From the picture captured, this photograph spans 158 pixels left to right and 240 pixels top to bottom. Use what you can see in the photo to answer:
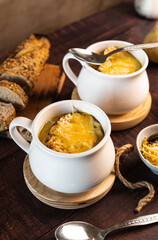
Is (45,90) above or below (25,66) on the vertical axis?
below

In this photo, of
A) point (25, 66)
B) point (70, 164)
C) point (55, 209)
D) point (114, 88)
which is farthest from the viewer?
point (25, 66)

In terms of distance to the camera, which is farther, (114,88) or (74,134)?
(114,88)

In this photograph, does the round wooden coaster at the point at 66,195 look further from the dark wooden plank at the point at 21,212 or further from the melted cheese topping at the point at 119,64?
the melted cheese topping at the point at 119,64

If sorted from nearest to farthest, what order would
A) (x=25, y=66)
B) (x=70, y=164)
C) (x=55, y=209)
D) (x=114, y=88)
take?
(x=70, y=164)
(x=55, y=209)
(x=114, y=88)
(x=25, y=66)

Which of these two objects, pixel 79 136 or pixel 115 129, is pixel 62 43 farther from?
pixel 79 136

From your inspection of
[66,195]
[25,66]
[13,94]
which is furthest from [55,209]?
[25,66]

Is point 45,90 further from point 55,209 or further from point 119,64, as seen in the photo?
point 55,209
